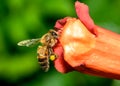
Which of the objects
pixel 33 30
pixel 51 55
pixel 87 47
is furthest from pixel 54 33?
pixel 33 30

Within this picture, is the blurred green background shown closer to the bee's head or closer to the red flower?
the bee's head

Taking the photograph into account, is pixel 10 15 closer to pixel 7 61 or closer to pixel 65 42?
pixel 7 61

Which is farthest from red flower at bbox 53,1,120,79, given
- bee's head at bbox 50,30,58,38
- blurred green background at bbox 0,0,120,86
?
blurred green background at bbox 0,0,120,86

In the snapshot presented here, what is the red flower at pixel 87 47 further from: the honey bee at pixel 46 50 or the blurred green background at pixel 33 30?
the blurred green background at pixel 33 30

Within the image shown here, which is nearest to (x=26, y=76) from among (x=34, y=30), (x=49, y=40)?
(x=34, y=30)

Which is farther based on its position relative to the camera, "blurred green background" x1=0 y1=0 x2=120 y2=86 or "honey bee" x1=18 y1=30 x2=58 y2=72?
"blurred green background" x1=0 y1=0 x2=120 y2=86

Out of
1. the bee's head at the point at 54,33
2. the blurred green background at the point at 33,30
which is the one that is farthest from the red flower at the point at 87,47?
the blurred green background at the point at 33,30

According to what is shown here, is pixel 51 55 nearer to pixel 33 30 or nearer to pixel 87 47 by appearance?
pixel 87 47
